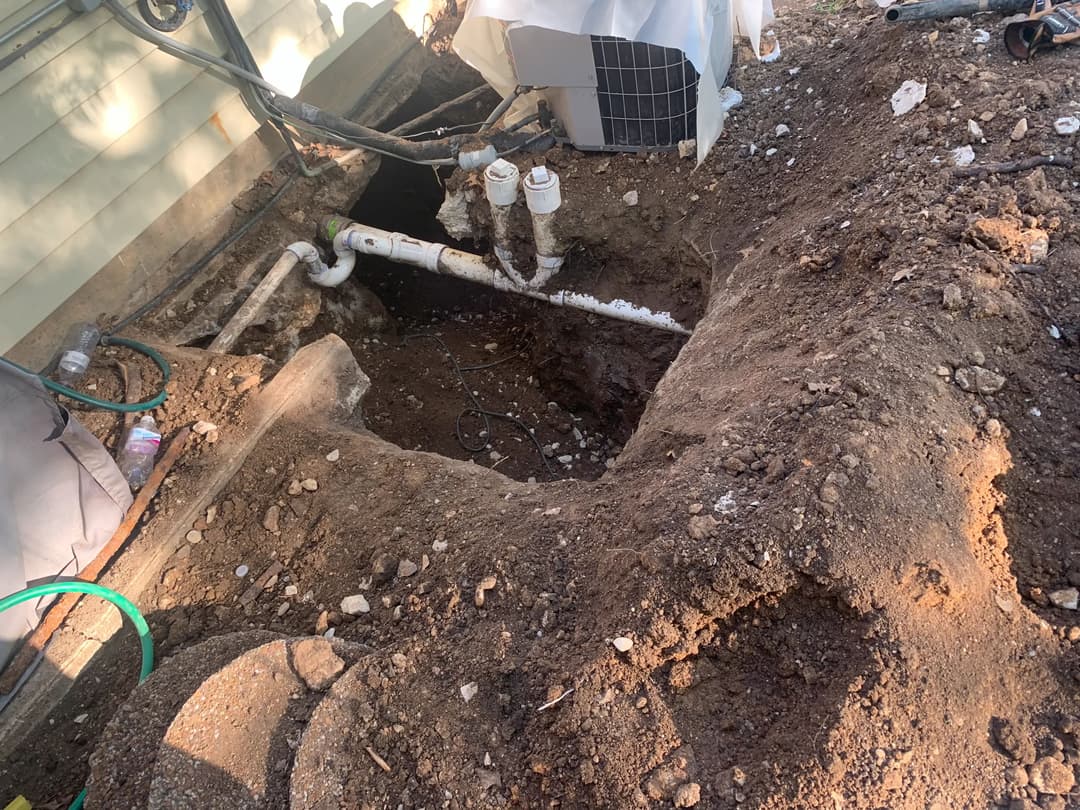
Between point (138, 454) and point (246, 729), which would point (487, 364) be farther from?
point (246, 729)

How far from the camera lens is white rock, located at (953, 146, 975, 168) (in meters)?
2.59

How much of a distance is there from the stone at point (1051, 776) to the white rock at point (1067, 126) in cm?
226

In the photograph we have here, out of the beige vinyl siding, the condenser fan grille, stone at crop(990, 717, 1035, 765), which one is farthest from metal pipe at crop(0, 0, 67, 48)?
stone at crop(990, 717, 1035, 765)

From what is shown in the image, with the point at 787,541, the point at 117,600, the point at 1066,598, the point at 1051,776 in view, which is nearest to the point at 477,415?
the point at 117,600

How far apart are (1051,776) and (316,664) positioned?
180 cm

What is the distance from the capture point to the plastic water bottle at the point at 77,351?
305cm

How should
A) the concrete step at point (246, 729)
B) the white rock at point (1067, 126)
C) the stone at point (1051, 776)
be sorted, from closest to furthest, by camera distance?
1. the stone at point (1051, 776)
2. the concrete step at point (246, 729)
3. the white rock at point (1067, 126)

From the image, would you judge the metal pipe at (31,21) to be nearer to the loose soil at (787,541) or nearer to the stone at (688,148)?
the loose soil at (787,541)

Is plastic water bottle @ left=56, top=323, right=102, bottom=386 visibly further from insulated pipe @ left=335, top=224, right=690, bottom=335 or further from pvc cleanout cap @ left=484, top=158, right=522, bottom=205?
pvc cleanout cap @ left=484, top=158, right=522, bottom=205

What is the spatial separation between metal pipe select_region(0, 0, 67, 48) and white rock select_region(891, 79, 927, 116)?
3729 mm

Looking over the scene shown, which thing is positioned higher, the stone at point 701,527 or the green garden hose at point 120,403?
the green garden hose at point 120,403

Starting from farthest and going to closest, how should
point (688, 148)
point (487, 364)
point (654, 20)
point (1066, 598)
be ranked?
1. point (487, 364)
2. point (688, 148)
3. point (654, 20)
4. point (1066, 598)

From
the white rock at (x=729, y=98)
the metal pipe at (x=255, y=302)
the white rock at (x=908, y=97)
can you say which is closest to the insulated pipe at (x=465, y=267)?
the metal pipe at (x=255, y=302)

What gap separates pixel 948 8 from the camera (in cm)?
319
